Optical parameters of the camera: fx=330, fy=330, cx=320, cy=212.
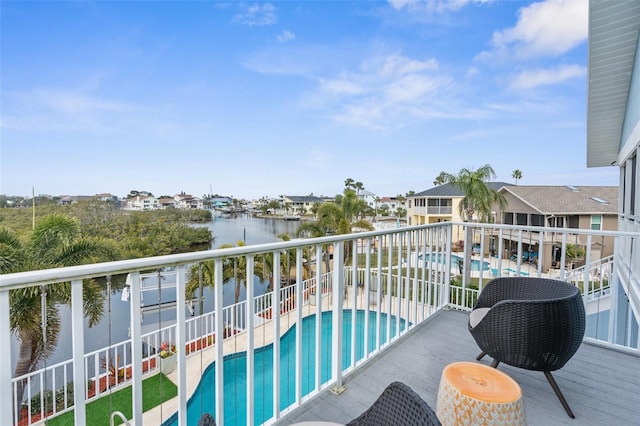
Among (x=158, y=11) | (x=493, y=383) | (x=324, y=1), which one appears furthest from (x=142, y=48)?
(x=493, y=383)

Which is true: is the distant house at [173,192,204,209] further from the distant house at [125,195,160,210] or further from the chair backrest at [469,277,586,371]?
the chair backrest at [469,277,586,371]


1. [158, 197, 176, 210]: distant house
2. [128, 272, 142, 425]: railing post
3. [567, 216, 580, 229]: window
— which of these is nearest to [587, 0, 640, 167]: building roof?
[128, 272, 142, 425]: railing post

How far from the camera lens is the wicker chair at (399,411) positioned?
0.96m

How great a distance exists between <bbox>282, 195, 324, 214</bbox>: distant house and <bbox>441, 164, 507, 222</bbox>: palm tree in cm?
3338

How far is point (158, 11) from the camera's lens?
453 inches

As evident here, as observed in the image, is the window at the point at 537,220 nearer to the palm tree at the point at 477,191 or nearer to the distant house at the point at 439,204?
the palm tree at the point at 477,191

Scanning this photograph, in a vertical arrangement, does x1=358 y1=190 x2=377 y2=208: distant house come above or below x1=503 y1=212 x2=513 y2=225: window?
above

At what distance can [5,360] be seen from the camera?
0.98 meters

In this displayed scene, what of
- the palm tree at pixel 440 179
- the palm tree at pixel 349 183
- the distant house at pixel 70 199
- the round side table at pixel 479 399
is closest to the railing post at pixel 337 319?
the round side table at pixel 479 399

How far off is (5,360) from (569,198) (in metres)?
22.4

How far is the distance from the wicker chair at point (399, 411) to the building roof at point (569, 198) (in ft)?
64.4

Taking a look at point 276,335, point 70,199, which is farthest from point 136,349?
point 70,199

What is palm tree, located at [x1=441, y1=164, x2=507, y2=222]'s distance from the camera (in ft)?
61.0

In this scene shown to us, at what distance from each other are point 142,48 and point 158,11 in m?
4.28
